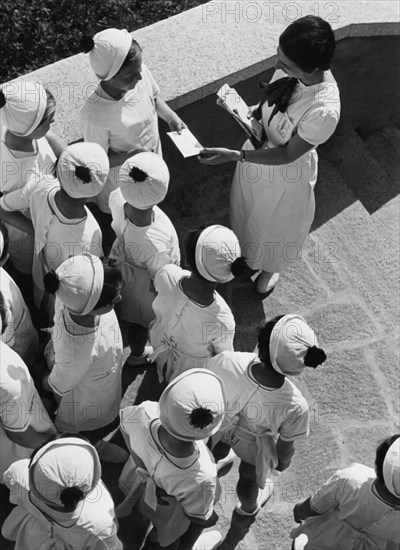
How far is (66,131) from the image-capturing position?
5.88 meters

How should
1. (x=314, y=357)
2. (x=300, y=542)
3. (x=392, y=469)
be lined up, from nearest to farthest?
(x=392, y=469) < (x=314, y=357) < (x=300, y=542)

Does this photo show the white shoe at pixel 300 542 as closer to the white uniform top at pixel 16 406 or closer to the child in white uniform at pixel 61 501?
the child in white uniform at pixel 61 501

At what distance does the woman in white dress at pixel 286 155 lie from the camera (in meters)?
5.35

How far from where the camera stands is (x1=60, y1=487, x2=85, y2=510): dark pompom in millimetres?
4289

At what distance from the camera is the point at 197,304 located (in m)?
5.22

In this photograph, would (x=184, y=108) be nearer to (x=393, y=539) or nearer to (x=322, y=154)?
(x=322, y=154)

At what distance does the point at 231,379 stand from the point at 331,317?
181 cm

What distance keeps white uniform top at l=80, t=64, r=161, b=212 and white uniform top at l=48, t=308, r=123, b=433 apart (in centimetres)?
115

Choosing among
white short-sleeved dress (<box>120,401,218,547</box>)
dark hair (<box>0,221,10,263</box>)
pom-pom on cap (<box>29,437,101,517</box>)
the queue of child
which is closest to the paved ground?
the queue of child

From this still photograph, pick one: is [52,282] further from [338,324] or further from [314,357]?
Answer: [338,324]

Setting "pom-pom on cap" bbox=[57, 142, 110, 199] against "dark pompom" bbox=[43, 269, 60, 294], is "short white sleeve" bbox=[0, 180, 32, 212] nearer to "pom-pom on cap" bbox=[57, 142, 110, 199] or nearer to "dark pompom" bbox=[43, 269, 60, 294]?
"pom-pom on cap" bbox=[57, 142, 110, 199]

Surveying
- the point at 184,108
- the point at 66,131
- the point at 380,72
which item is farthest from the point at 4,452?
the point at 380,72

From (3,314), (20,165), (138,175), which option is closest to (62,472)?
(3,314)

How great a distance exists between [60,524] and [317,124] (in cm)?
262
